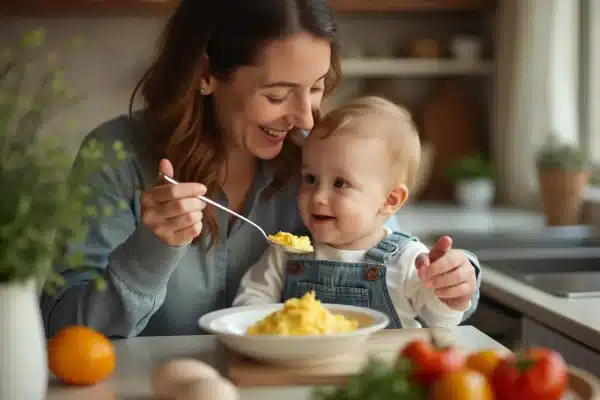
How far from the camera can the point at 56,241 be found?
97cm

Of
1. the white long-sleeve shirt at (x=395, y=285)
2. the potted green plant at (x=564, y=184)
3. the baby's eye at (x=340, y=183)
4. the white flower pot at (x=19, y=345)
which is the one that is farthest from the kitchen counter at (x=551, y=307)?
the potted green plant at (x=564, y=184)

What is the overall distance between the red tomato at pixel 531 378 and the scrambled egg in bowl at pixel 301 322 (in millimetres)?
305

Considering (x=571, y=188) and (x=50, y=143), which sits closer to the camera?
(x=50, y=143)

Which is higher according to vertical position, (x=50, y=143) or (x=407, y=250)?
(x=50, y=143)

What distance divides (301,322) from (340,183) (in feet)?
1.71

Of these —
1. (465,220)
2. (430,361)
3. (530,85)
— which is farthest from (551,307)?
(530,85)

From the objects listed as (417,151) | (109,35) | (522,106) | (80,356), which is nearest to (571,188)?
(522,106)

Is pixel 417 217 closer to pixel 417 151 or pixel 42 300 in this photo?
pixel 417 151

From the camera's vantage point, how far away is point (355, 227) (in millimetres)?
1661

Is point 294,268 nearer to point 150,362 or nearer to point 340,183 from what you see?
point 340,183

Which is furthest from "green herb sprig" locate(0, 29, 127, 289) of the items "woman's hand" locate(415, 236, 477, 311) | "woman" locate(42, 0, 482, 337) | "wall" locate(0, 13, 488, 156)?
"wall" locate(0, 13, 488, 156)

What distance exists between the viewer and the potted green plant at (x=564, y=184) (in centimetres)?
312

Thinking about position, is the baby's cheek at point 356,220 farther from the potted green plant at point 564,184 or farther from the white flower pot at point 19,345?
the potted green plant at point 564,184

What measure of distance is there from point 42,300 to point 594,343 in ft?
3.22
